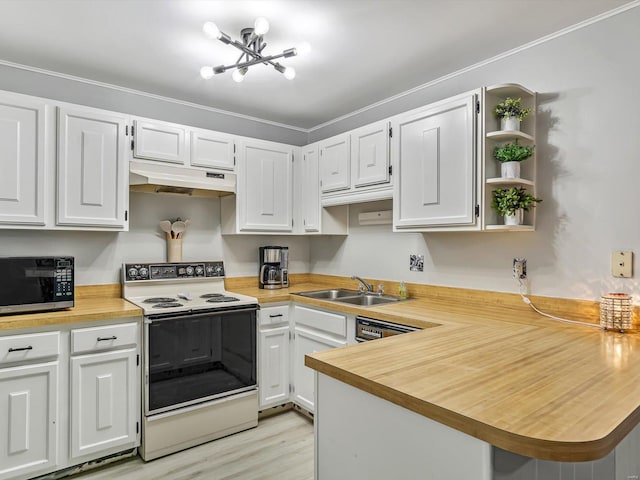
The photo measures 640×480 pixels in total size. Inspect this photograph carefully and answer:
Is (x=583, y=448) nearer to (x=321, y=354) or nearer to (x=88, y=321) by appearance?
(x=321, y=354)

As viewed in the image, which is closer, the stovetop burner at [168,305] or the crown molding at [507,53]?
the crown molding at [507,53]

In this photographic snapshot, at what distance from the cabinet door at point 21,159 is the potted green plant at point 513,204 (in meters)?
2.63

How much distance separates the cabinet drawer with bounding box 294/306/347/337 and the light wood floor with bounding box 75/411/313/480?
0.72 meters

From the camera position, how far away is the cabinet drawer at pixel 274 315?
2.85 metres

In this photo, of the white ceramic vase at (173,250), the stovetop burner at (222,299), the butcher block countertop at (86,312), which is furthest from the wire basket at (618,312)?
the white ceramic vase at (173,250)

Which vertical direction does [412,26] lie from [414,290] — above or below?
above

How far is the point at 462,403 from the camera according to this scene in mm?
944

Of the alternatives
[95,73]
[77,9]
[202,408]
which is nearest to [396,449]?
[202,408]

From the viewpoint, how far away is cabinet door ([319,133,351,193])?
9.90 ft

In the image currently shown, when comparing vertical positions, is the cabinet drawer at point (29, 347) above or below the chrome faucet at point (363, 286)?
below

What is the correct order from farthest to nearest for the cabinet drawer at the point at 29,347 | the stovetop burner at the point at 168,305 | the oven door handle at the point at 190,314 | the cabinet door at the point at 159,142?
the cabinet door at the point at 159,142
the stovetop burner at the point at 168,305
the oven door handle at the point at 190,314
the cabinet drawer at the point at 29,347

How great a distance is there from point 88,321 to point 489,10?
2.67 metres

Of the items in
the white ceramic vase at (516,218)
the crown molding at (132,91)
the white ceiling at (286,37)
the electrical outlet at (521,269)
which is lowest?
the electrical outlet at (521,269)

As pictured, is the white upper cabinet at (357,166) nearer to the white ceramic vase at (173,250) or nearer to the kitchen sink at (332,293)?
the kitchen sink at (332,293)
